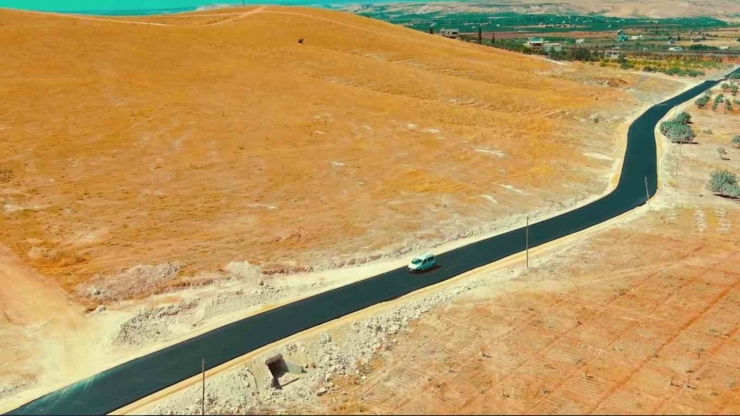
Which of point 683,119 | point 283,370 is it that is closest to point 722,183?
point 683,119

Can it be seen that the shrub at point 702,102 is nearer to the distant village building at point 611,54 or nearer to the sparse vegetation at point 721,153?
the sparse vegetation at point 721,153

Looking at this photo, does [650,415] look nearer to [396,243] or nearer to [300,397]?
[300,397]

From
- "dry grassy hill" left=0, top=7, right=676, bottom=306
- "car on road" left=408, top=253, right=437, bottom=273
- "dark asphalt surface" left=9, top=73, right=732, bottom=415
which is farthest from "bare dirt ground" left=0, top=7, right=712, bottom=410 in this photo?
"car on road" left=408, top=253, right=437, bottom=273

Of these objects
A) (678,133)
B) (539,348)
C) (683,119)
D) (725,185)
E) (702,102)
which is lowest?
(702,102)

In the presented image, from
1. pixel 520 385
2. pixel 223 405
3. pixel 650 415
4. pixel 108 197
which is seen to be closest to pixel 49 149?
pixel 108 197

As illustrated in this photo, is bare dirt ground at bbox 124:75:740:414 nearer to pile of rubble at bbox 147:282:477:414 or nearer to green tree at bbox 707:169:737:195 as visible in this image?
pile of rubble at bbox 147:282:477:414

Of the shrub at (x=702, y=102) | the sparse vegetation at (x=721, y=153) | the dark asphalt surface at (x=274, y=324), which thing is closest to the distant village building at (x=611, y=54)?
the shrub at (x=702, y=102)

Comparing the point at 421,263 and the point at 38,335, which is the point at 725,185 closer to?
the point at 421,263
